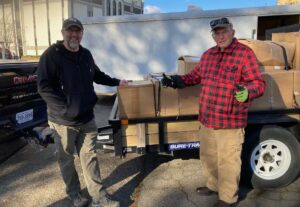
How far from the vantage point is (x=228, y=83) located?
10.7 feet

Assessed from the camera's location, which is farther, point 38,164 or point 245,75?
point 38,164

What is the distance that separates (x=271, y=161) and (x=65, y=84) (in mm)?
2479

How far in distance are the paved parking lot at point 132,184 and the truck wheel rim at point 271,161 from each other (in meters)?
0.22

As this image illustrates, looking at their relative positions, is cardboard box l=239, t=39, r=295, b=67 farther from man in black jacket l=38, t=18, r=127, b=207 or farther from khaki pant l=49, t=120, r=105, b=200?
khaki pant l=49, t=120, r=105, b=200

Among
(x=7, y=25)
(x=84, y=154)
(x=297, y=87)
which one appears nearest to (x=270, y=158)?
(x=297, y=87)

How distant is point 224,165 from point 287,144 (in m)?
0.97

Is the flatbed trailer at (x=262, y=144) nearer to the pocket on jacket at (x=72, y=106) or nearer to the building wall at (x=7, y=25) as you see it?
the pocket on jacket at (x=72, y=106)

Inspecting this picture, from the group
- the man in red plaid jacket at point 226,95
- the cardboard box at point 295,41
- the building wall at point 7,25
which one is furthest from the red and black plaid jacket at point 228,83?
the building wall at point 7,25

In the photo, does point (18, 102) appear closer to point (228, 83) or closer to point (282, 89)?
point (228, 83)

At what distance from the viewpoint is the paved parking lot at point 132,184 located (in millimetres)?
3865

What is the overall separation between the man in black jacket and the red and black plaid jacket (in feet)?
3.77

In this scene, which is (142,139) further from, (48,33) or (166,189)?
(48,33)

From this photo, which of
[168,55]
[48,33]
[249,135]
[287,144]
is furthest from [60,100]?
[48,33]

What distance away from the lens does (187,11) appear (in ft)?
30.0
